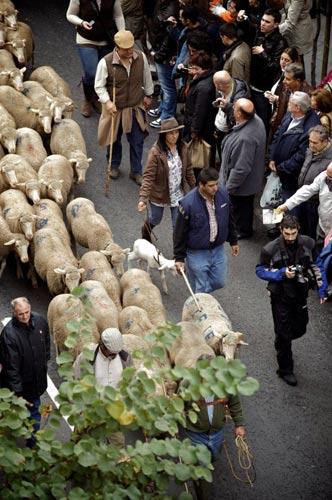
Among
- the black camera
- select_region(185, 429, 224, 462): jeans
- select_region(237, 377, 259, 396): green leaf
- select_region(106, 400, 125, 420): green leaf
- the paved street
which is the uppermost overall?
select_region(237, 377, 259, 396): green leaf

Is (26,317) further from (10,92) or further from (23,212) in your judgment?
(10,92)

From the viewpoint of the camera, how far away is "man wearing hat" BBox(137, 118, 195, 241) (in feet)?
39.4

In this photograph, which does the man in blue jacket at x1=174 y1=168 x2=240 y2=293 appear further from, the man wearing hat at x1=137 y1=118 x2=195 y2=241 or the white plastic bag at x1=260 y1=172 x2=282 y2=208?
the white plastic bag at x1=260 y1=172 x2=282 y2=208

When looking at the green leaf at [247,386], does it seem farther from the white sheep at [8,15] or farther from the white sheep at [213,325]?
the white sheep at [8,15]

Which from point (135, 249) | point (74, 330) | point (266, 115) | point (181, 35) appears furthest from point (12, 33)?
point (74, 330)

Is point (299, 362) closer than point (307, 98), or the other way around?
point (299, 362)

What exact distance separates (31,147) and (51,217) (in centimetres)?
169

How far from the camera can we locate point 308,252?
416 inches

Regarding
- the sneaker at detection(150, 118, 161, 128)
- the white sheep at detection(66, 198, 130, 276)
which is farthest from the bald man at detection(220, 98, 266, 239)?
the sneaker at detection(150, 118, 161, 128)

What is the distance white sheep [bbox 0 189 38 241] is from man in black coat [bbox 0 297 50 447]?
2.84 meters

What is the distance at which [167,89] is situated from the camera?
50.3 ft

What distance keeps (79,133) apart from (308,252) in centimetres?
502

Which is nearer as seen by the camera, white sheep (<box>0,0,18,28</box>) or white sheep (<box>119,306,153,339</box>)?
white sheep (<box>119,306,153,339</box>)

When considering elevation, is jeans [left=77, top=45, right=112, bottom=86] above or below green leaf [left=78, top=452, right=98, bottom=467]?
below
